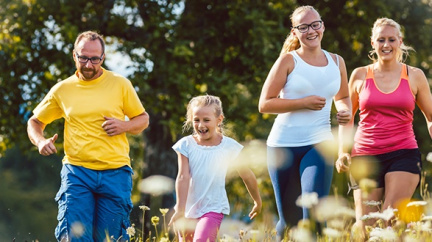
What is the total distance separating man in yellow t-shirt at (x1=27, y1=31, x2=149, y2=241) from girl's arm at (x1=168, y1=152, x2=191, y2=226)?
429 millimetres

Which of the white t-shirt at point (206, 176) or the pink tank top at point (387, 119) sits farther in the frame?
the pink tank top at point (387, 119)

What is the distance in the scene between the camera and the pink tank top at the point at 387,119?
5406 millimetres

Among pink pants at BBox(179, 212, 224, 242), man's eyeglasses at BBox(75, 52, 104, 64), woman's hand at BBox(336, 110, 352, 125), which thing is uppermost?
man's eyeglasses at BBox(75, 52, 104, 64)

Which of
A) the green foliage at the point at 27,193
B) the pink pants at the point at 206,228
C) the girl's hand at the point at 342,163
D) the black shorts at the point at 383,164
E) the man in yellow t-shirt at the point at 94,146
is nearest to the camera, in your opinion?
the pink pants at the point at 206,228

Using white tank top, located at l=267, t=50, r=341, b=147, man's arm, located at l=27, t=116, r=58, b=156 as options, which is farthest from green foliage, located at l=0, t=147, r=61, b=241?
white tank top, located at l=267, t=50, r=341, b=147

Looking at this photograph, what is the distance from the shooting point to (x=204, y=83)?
38.7 feet

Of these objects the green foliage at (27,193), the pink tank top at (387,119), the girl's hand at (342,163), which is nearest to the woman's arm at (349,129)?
the girl's hand at (342,163)

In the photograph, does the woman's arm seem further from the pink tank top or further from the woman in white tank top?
the woman in white tank top

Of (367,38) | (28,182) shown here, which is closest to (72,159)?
(367,38)

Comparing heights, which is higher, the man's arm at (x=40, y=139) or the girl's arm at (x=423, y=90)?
the girl's arm at (x=423, y=90)

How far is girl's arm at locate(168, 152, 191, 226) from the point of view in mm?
4785

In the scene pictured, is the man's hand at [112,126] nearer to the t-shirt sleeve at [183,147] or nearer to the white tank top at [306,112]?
the t-shirt sleeve at [183,147]

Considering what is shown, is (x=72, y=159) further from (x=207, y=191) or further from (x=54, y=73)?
(x=54, y=73)

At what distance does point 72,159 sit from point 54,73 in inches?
275
